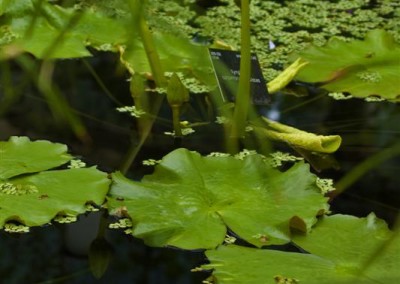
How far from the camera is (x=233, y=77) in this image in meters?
1.76

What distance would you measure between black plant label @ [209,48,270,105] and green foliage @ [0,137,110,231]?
42 cm

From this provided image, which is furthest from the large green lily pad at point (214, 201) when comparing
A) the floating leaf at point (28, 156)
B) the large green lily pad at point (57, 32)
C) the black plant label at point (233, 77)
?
the large green lily pad at point (57, 32)

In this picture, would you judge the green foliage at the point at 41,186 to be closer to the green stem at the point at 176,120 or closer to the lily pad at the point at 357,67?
the green stem at the point at 176,120

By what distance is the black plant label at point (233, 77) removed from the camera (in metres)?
1.77

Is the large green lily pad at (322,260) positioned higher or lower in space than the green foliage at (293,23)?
higher

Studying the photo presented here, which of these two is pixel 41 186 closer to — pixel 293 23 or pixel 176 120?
pixel 176 120

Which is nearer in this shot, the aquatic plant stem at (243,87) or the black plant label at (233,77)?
the aquatic plant stem at (243,87)

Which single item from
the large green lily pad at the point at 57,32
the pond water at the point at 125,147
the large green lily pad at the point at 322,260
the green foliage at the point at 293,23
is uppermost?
Answer: the large green lily pad at the point at 57,32

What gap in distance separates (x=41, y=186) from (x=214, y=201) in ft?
0.95

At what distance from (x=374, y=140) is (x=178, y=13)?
1.06m

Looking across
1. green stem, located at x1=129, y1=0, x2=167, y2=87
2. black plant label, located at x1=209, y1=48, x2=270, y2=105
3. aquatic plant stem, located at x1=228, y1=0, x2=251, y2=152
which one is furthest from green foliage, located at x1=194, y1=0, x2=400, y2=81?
aquatic plant stem, located at x1=228, y1=0, x2=251, y2=152

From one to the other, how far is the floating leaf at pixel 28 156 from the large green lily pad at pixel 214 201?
15 cm

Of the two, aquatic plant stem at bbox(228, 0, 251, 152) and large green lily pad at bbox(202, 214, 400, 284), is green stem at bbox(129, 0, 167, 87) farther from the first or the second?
large green lily pad at bbox(202, 214, 400, 284)

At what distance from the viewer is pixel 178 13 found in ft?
8.56
